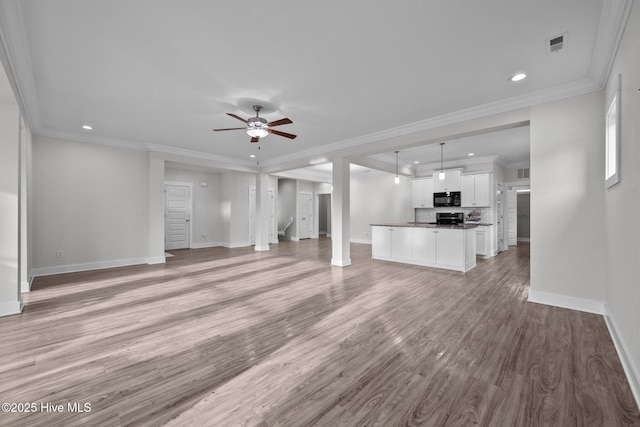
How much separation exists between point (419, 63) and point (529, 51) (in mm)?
1000

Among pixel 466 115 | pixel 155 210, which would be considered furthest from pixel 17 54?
pixel 466 115

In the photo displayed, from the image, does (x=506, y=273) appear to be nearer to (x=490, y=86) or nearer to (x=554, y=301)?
(x=554, y=301)

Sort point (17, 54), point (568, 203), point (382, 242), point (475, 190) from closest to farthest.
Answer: point (17, 54), point (568, 203), point (382, 242), point (475, 190)

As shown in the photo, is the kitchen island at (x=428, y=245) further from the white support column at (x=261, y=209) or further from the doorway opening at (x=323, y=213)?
the doorway opening at (x=323, y=213)

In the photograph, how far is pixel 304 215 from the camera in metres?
11.6

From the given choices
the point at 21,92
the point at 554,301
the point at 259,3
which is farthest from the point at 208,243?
the point at 554,301

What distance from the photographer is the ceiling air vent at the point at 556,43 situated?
2326mm

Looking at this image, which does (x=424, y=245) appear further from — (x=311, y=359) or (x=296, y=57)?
(x=296, y=57)

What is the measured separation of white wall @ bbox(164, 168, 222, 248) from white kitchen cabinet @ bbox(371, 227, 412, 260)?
571 centimetres

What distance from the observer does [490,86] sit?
126 inches

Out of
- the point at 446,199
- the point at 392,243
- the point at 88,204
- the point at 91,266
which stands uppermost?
the point at 446,199

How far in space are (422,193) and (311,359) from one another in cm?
737

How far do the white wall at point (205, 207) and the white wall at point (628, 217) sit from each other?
9.41m

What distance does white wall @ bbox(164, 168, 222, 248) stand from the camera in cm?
884
